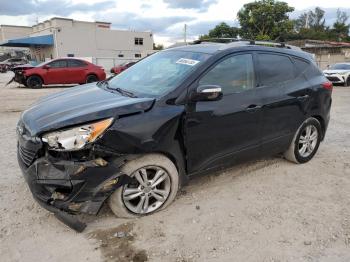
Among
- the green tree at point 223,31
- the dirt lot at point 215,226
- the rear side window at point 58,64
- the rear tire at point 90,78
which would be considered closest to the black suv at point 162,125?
the dirt lot at point 215,226

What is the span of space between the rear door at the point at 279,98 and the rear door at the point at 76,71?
13789 mm

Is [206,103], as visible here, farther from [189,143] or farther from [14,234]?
[14,234]

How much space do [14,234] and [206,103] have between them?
227 centimetres

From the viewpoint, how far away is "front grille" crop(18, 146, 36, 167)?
10.7ft

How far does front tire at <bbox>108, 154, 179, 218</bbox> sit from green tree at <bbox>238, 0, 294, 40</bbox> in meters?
42.0

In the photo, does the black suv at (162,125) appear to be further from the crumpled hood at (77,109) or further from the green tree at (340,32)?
the green tree at (340,32)

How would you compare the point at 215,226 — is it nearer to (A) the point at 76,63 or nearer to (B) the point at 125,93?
(B) the point at 125,93

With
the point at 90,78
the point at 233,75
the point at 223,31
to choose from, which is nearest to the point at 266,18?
the point at 223,31

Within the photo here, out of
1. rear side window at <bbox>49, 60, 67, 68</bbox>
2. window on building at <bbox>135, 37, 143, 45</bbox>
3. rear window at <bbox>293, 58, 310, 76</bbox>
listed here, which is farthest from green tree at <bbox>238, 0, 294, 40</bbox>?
rear window at <bbox>293, 58, 310, 76</bbox>

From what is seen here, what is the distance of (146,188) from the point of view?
355 cm

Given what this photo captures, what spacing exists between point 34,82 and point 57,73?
A: 1.11 metres

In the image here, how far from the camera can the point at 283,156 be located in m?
5.30

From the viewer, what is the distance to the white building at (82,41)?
47.8 metres

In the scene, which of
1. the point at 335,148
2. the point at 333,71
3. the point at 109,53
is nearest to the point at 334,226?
the point at 335,148
